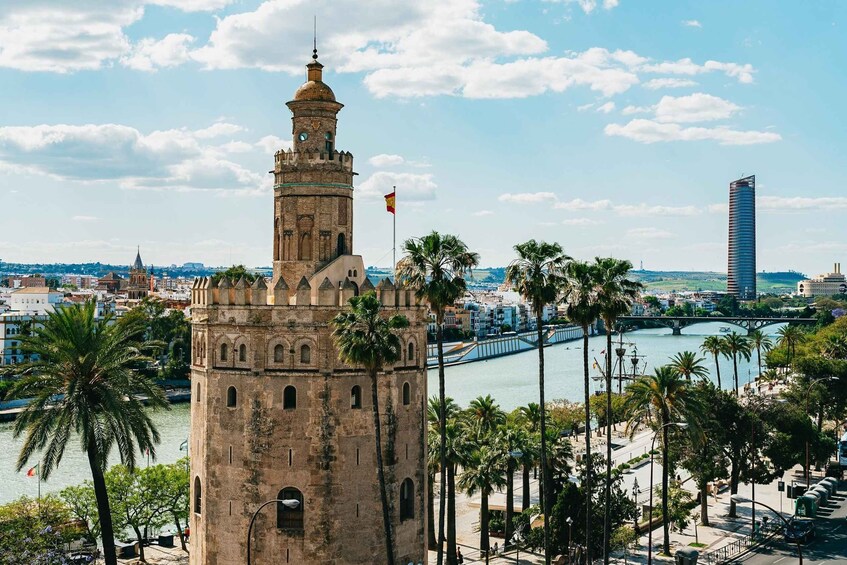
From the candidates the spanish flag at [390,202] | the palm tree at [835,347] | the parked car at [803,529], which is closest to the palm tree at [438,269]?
the spanish flag at [390,202]

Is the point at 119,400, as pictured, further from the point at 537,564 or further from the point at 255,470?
the point at 537,564

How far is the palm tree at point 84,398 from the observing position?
105 ft

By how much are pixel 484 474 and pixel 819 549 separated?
1692cm

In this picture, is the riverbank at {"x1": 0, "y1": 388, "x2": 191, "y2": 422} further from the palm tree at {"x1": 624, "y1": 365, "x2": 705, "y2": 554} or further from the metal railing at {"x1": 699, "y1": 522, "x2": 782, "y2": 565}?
the metal railing at {"x1": 699, "y1": 522, "x2": 782, "y2": 565}

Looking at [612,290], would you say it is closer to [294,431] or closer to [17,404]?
[294,431]

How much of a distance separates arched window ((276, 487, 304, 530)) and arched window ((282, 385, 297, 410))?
282cm

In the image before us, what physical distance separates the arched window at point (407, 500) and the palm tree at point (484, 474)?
10.9 metres

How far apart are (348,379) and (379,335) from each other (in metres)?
2.25

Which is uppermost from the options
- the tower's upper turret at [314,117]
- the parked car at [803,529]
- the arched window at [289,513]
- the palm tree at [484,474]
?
the tower's upper turret at [314,117]

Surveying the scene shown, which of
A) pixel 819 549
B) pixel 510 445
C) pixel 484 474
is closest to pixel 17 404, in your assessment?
pixel 484 474

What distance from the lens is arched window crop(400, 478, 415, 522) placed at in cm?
3428

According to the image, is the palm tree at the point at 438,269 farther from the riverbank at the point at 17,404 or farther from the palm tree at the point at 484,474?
the riverbank at the point at 17,404

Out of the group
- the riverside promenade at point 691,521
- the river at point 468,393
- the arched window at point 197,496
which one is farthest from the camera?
the river at point 468,393

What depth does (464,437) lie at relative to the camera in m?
46.3
